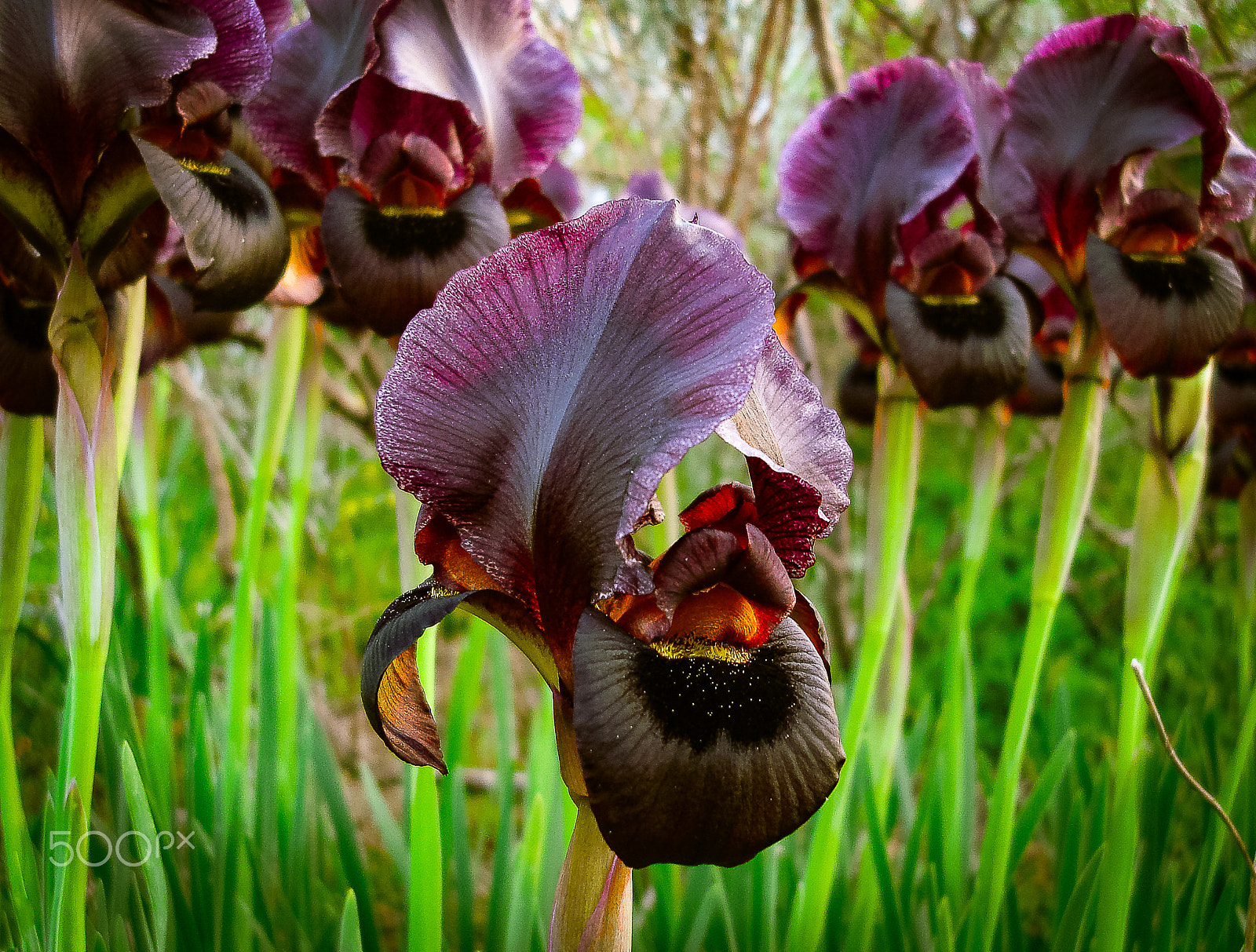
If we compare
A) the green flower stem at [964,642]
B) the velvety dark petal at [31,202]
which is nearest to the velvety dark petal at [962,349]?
the green flower stem at [964,642]

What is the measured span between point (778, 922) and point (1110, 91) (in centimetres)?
130

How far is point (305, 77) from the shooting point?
107 cm

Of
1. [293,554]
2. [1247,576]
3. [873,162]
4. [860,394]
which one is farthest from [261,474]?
[1247,576]

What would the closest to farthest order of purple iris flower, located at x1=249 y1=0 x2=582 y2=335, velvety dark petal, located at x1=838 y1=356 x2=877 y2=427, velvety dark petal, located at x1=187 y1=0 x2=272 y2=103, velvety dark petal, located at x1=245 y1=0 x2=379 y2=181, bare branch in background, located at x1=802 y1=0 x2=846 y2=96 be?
velvety dark petal, located at x1=187 y1=0 x2=272 y2=103 < purple iris flower, located at x1=249 y1=0 x2=582 y2=335 < velvety dark petal, located at x1=245 y1=0 x2=379 y2=181 < velvety dark petal, located at x1=838 y1=356 x2=877 y2=427 < bare branch in background, located at x1=802 y1=0 x2=846 y2=96

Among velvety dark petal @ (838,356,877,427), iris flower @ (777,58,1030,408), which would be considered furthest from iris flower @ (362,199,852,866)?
velvety dark petal @ (838,356,877,427)

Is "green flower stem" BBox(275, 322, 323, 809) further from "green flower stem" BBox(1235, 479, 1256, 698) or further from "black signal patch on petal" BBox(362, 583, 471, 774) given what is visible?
"green flower stem" BBox(1235, 479, 1256, 698)

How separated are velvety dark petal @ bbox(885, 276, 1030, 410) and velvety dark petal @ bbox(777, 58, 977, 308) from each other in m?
0.11

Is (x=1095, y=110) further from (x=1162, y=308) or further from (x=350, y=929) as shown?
(x=350, y=929)

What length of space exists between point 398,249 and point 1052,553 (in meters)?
0.93

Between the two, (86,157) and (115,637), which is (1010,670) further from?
(86,157)

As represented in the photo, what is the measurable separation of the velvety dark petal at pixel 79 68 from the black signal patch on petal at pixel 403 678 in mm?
486

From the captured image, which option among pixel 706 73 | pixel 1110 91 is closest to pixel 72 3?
pixel 1110 91

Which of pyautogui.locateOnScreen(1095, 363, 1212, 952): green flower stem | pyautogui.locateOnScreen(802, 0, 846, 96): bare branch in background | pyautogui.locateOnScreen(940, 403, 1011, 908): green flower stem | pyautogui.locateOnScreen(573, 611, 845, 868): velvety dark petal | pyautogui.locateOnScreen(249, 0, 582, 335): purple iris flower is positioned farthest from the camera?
pyautogui.locateOnScreen(802, 0, 846, 96): bare branch in background

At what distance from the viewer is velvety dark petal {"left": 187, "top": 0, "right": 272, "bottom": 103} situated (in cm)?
84
